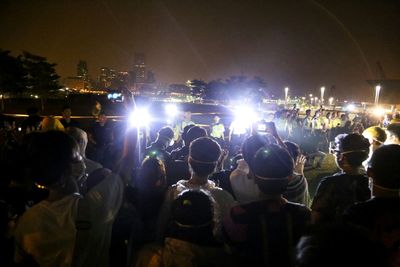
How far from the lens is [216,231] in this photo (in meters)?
2.60

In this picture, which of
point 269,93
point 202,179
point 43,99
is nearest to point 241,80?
point 269,93

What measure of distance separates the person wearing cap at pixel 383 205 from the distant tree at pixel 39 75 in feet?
225

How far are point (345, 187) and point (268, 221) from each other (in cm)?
150

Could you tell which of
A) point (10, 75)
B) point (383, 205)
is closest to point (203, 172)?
point (383, 205)

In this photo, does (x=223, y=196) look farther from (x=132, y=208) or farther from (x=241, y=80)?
(x=241, y=80)

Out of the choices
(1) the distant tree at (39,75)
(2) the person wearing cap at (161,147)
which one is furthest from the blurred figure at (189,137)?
(1) the distant tree at (39,75)

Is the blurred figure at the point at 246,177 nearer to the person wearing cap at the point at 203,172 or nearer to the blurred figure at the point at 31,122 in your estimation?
the person wearing cap at the point at 203,172

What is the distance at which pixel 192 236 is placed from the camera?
2.36m

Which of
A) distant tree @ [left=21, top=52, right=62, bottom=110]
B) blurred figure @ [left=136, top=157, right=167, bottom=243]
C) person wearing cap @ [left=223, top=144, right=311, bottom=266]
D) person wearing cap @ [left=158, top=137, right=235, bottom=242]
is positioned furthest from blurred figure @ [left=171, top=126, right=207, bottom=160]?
distant tree @ [left=21, top=52, right=62, bottom=110]

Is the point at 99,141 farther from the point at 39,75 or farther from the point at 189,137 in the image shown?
the point at 39,75

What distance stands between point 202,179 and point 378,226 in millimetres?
1557

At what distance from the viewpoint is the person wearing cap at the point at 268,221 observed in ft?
7.27

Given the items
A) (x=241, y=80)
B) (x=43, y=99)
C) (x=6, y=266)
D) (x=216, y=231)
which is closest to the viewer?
(x=216, y=231)

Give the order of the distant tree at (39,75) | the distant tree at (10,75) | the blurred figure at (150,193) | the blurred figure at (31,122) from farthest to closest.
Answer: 1. the distant tree at (39,75)
2. the distant tree at (10,75)
3. the blurred figure at (31,122)
4. the blurred figure at (150,193)
